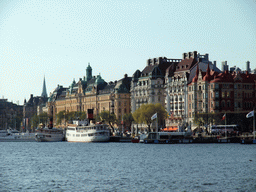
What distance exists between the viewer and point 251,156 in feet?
372

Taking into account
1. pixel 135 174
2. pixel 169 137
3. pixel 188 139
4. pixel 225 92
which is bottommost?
pixel 135 174

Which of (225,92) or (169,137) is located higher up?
(225,92)

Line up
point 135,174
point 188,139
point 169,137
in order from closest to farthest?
point 135,174
point 188,139
point 169,137

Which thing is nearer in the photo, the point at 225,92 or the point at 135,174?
the point at 135,174

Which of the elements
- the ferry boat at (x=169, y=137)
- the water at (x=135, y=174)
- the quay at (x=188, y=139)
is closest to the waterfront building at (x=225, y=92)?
the quay at (x=188, y=139)

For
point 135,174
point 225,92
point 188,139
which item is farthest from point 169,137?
point 135,174

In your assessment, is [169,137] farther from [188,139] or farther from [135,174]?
[135,174]

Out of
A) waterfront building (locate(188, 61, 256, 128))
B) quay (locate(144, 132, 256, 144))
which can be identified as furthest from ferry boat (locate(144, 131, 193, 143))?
waterfront building (locate(188, 61, 256, 128))

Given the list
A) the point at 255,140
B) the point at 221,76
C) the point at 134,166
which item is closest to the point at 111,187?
the point at 134,166

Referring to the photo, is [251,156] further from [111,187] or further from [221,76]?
[221,76]

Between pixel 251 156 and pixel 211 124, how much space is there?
250 feet

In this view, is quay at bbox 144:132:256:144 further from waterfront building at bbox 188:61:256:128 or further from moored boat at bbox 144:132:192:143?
waterfront building at bbox 188:61:256:128

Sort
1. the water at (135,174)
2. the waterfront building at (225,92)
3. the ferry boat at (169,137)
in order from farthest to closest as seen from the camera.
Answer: the waterfront building at (225,92) < the ferry boat at (169,137) < the water at (135,174)

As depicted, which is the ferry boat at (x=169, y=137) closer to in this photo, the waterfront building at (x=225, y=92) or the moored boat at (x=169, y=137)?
the moored boat at (x=169, y=137)
